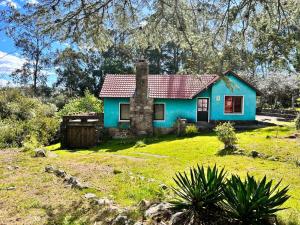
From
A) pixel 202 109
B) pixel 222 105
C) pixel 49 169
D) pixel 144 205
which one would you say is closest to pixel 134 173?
pixel 49 169

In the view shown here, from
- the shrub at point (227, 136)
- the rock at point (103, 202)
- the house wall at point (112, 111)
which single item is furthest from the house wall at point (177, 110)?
the rock at point (103, 202)

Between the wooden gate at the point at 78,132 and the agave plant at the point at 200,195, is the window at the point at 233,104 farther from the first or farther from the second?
the agave plant at the point at 200,195

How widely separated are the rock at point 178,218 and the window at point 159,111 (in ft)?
66.4

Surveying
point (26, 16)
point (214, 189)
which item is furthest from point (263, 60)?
point (26, 16)

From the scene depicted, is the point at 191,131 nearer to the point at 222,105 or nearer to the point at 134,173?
the point at 222,105

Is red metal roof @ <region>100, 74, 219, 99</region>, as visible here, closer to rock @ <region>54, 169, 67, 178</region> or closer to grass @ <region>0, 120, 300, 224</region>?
grass @ <region>0, 120, 300, 224</region>

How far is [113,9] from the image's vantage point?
8078 millimetres

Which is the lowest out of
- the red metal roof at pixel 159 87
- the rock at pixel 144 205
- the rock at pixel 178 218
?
the rock at pixel 144 205

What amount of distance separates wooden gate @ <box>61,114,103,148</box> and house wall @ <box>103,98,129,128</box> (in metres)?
3.12

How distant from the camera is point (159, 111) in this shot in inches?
1009

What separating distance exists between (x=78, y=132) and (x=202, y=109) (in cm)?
1040

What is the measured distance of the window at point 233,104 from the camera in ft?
88.1

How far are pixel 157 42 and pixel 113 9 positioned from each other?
1.41 meters

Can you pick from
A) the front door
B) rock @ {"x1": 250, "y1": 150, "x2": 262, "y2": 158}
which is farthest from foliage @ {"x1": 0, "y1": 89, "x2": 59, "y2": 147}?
rock @ {"x1": 250, "y1": 150, "x2": 262, "y2": 158}
